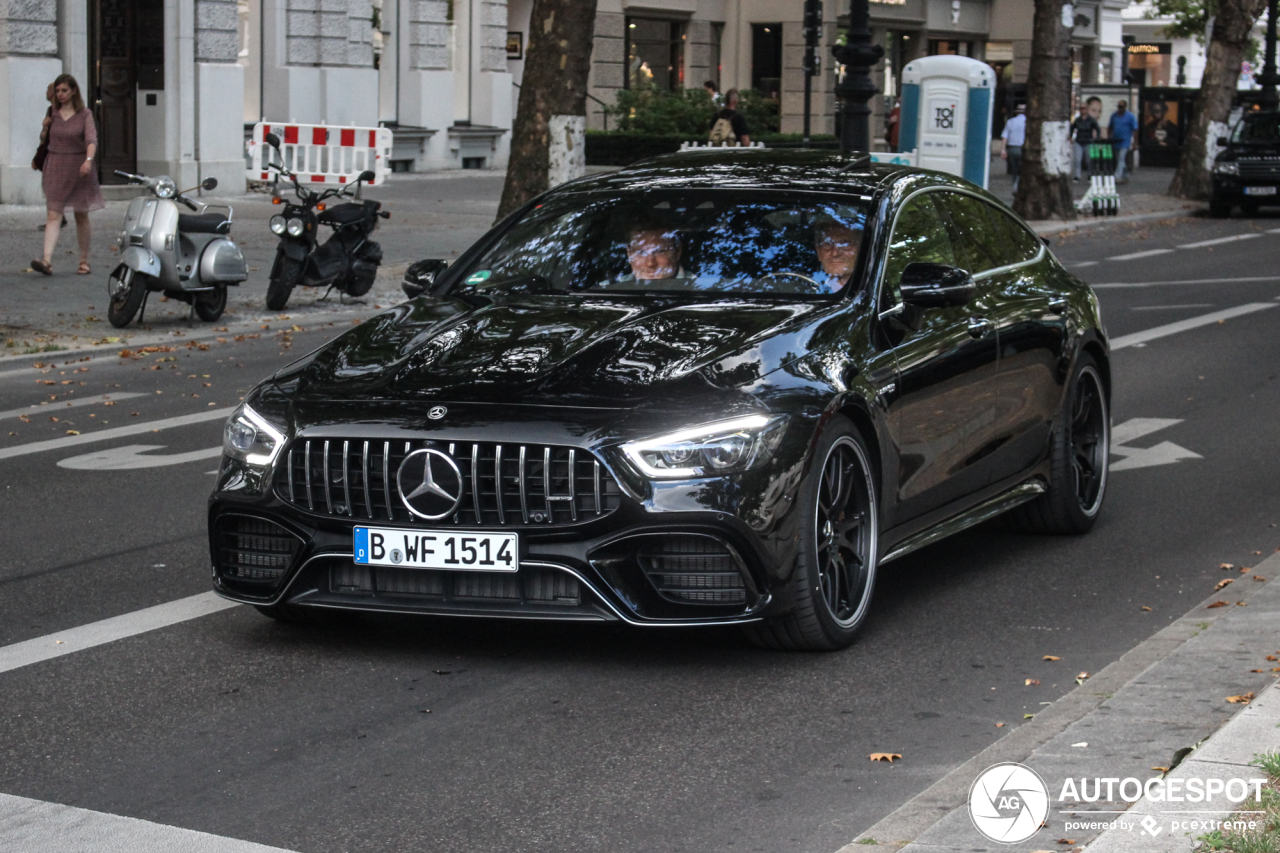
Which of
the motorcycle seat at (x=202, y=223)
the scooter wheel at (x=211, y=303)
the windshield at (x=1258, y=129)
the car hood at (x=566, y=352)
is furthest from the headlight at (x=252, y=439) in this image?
the windshield at (x=1258, y=129)

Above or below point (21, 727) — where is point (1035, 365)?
above

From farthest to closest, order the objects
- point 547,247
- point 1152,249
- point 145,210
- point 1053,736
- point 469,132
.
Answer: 1. point 469,132
2. point 1152,249
3. point 145,210
4. point 547,247
5. point 1053,736

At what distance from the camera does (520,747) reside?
516 cm

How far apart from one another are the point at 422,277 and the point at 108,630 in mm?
1751

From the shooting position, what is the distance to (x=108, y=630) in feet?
21.0

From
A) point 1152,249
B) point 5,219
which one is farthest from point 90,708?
point 1152,249

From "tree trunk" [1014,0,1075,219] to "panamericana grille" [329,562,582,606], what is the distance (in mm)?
25514

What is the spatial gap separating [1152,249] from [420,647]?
2137 centimetres

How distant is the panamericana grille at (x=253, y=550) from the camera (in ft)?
19.4

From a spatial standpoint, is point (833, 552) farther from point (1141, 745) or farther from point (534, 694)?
point (1141, 745)

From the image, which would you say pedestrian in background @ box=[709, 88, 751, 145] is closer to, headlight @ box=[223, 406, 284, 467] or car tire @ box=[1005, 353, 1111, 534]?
car tire @ box=[1005, 353, 1111, 534]

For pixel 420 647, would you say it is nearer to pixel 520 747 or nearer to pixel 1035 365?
pixel 520 747

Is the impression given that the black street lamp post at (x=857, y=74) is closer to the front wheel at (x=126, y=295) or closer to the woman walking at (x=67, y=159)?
the woman walking at (x=67, y=159)

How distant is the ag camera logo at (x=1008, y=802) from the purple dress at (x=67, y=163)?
567 inches
